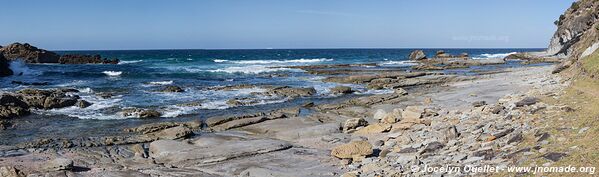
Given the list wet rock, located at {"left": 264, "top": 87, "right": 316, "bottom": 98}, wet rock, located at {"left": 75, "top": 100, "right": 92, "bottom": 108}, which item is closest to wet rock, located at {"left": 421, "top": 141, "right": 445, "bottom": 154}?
wet rock, located at {"left": 264, "top": 87, "right": 316, "bottom": 98}

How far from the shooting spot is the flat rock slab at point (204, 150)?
13.1 meters

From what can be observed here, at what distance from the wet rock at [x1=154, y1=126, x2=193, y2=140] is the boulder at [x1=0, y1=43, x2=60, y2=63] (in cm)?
7519

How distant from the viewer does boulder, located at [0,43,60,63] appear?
8062 cm

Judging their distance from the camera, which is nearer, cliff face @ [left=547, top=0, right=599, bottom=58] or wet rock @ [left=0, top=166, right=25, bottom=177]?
wet rock @ [left=0, top=166, right=25, bottom=177]

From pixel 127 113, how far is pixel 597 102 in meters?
19.0

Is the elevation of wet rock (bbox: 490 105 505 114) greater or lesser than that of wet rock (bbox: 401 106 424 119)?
greater

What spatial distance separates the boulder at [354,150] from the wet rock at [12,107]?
54.5 ft

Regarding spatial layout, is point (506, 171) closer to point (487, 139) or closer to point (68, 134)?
point (487, 139)

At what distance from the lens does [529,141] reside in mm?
9492

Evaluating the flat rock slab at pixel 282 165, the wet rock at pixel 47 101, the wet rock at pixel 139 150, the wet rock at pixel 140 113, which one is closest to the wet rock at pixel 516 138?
the flat rock slab at pixel 282 165

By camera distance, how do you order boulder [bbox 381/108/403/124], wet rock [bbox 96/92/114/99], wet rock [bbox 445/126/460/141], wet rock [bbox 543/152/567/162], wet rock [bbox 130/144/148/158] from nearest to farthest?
wet rock [bbox 543/152/567/162] → wet rock [bbox 445/126/460/141] → wet rock [bbox 130/144/148/158] → boulder [bbox 381/108/403/124] → wet rock [bbox 96/92/114/99]

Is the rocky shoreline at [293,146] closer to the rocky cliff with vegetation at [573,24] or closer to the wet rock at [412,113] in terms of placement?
the wet rock at [412,113]

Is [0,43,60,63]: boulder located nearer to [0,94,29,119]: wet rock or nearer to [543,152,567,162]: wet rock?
[0,94,29,119]: wet rock

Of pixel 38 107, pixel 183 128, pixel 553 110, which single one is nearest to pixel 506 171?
pixel 553 110
